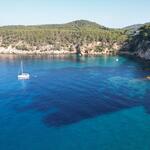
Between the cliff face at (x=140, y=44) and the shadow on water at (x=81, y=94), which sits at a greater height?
the cliff face at (x=140, y=44)

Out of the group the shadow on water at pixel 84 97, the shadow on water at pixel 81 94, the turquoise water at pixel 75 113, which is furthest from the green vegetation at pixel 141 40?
the shadow on water at pixel 84 97

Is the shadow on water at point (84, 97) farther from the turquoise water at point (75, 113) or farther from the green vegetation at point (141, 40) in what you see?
the green vegetation at point (141, 40)

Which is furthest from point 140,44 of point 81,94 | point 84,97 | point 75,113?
point 75,113

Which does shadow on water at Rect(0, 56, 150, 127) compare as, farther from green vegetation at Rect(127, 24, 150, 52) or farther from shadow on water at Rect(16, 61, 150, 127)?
green vegetation at Rect(127, 24, 150, 52)

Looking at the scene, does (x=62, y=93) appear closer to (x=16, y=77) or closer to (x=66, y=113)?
(x=66, y=113)

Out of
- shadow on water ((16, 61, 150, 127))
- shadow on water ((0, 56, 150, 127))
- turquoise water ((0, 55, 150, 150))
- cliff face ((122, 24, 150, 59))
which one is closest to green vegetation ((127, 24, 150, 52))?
cliff face ((122, 24, 150, 59))

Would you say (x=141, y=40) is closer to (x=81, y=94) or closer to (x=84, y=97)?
(x=81, y=94)

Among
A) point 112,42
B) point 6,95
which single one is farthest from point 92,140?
point 112,42

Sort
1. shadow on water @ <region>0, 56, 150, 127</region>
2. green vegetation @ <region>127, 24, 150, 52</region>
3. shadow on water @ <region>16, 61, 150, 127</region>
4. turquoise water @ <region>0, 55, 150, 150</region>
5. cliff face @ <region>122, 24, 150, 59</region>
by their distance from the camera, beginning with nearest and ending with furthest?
turquoise water @ <region>0, 55, 150, 150</region>
shadow on water @ <region>16, 61, 150, 127</region>
shadow on water @ <region>0, 56, 150, 127</region>
cliff face @ <region>122, 24, 150, 59</region>
green vegetation @ <region>127, 24, 150, 52</region>
